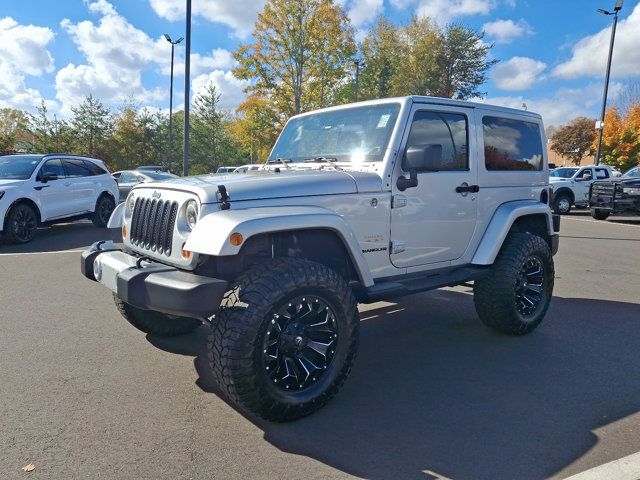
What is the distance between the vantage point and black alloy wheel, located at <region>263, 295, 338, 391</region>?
307 centimetres

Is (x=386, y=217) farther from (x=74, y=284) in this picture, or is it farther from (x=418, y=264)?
(x=74, y=284)

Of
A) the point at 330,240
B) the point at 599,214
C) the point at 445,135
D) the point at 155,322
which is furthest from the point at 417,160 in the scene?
the point at 599,214

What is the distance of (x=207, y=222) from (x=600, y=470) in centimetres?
252

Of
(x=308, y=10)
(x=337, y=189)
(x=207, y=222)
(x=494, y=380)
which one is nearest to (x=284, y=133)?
(x=337, y=189)

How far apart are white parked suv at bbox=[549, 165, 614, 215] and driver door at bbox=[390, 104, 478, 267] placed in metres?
16.1

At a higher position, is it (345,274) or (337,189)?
(337,189)

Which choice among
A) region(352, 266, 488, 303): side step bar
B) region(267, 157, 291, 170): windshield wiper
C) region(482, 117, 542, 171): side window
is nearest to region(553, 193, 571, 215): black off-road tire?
region(482, 117, 542, 171): side window

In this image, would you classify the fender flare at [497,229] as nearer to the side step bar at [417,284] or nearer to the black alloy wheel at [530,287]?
the side step bar at [417,284]

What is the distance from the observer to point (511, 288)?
4.45 metres

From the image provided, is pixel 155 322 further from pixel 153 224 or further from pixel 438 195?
pixel 438 195

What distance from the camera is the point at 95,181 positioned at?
1167cm

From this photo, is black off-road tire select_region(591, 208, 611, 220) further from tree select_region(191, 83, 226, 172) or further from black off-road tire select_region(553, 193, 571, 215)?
tree select_region(191, 83, 226, 172)

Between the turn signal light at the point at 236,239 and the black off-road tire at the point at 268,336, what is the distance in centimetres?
29

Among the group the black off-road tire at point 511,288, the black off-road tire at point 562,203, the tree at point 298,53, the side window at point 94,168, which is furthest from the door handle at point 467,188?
the tree at point 298,53
